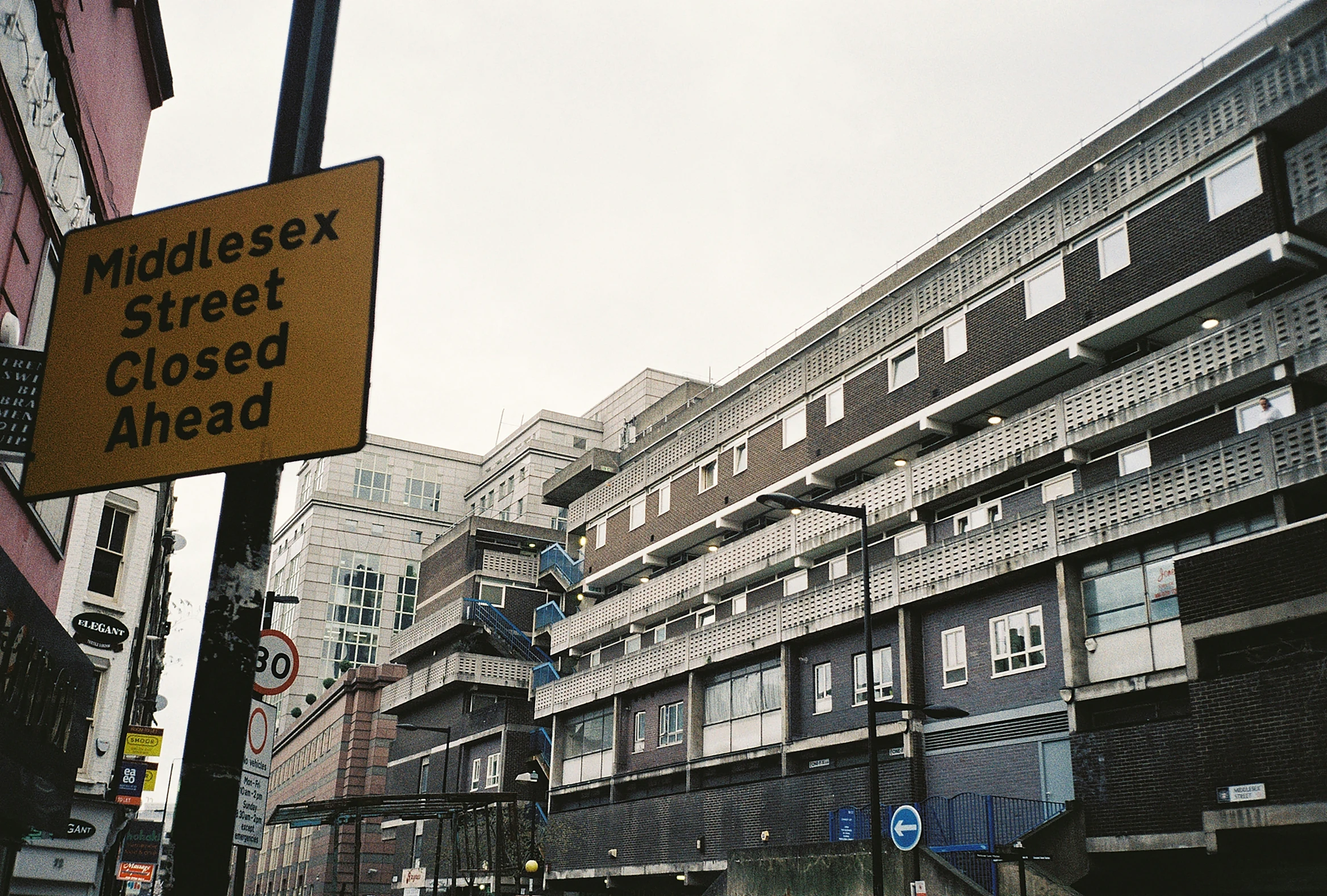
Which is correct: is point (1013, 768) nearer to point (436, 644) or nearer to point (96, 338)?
point (96, 338)

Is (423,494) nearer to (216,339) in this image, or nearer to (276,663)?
(276,663)

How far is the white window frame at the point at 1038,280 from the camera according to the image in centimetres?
3269

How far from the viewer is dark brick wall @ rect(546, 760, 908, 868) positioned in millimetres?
35312

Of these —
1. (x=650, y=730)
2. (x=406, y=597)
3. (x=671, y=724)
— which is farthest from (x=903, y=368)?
(x=406, y=597)

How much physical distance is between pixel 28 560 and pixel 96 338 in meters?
9.55

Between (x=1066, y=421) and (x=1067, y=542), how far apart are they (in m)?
3.37

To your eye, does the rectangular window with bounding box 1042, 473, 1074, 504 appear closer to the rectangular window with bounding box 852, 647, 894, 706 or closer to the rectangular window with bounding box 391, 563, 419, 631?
the rectangular window with bounding box 852, 647, 894, 706

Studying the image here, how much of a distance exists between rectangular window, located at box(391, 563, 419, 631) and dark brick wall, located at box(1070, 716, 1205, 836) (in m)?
79.6

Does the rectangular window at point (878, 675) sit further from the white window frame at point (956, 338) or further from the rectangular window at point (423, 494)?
the rectangular window at point (423, 494)

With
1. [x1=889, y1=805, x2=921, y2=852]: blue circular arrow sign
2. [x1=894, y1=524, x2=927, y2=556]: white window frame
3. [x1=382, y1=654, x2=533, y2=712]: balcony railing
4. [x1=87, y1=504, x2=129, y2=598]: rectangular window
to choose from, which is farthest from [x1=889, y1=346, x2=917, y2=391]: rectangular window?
[x1=382, y1=654, x2=533, y2=712]: balcony railing

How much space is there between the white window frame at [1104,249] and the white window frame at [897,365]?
7074 mm

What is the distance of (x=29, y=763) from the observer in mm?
12273

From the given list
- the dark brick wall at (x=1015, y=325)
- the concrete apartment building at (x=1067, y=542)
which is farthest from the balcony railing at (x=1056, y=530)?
the dark brick wall at (x=1015, y=325)

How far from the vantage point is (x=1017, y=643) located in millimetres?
31359
